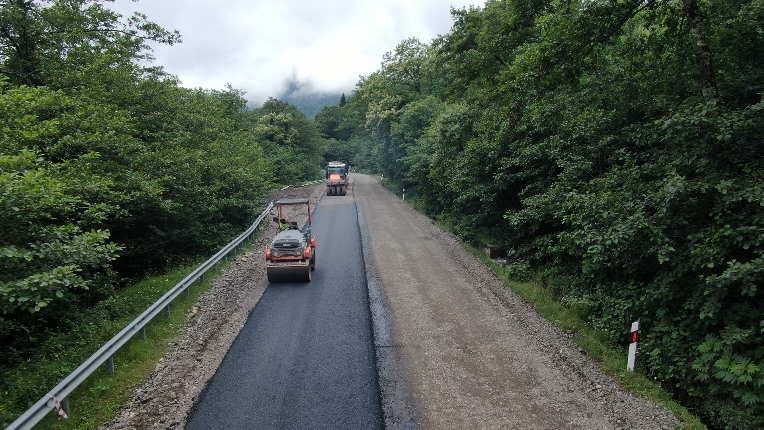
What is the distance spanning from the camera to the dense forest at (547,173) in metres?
6.95

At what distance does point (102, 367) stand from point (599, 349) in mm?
9831

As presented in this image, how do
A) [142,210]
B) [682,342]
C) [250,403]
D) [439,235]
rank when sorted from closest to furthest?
1. [250,403]
2. [682,342]
3. [142,210]
4. [439,235]

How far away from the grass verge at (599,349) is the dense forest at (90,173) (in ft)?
30.5

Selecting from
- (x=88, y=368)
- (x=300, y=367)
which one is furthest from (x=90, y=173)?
(x=300, y=367)

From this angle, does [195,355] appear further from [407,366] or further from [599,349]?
[599,349]

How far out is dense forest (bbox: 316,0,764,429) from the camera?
22.7 feet

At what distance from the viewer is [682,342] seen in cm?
774

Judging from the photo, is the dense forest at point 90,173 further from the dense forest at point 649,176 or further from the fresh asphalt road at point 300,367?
the dense forest at point 649,176

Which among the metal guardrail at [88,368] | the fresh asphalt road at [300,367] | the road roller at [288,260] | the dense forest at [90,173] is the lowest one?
the fresh asphalt road at [300,367]

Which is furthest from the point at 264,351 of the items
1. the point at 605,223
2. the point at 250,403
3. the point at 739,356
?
the point at 739,356

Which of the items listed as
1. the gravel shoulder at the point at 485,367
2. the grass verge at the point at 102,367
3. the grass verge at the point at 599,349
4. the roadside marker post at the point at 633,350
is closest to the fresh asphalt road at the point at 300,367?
the gravel shoulder at the point at 485,367

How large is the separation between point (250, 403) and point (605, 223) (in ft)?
25.8

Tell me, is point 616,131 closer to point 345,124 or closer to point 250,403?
point 250,403

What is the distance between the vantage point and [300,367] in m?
8.42
